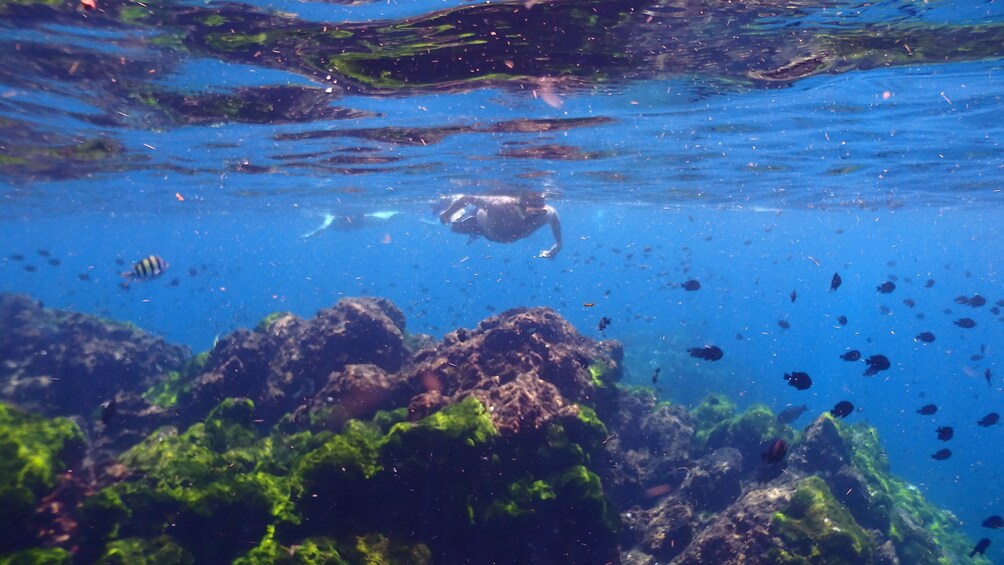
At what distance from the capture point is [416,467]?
7328 mm

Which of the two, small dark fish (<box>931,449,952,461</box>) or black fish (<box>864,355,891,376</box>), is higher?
black fish (<box>864,355,891,376</box>)

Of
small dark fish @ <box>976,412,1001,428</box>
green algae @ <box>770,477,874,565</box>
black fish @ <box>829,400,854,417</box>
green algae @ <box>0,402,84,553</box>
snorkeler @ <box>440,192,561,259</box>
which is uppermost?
green algae @ <box>0,402,84,553</box>

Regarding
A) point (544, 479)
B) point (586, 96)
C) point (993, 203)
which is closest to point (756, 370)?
point (993, 203)

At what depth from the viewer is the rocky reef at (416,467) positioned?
22.6 ft

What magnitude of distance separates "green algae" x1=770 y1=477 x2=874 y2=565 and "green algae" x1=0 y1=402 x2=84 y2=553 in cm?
1084

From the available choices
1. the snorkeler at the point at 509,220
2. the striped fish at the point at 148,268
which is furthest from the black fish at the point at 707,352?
the striped fish at the point at 148,268

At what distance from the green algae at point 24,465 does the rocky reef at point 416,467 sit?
1.0 inches

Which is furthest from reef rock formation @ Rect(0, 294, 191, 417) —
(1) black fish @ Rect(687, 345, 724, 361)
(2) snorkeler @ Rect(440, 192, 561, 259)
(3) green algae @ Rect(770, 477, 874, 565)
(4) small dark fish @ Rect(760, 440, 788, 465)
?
(3) green algae @ Rect(770, 477, 874, 565)

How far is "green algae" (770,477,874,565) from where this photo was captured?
27.6 ft

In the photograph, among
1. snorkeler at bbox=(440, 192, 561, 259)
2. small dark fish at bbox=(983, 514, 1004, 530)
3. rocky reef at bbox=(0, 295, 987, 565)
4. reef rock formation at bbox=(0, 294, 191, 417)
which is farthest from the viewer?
snorkeler at bbox=(440, 192, 561, 259)

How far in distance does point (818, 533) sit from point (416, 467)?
693 cm

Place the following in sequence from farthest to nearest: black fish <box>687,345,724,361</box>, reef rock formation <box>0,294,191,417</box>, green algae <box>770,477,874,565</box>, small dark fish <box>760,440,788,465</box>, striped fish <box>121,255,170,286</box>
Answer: reef rock formation <box>0,294,191,417</box> < striped fish <box>121,255,170,286</box> < black fish <box>687,345,724,361</box> < green algae <box>770,477,874,565</box> < small dark fish <box>760,440,788,465</box>

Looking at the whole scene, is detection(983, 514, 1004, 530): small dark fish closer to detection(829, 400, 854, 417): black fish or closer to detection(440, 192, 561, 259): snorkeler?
→ detection(829, 400, 854, 417): black fish

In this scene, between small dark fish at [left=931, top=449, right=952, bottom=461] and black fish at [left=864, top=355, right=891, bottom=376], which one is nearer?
black fish at [left=864, top=355, right=891, bottom=376]
